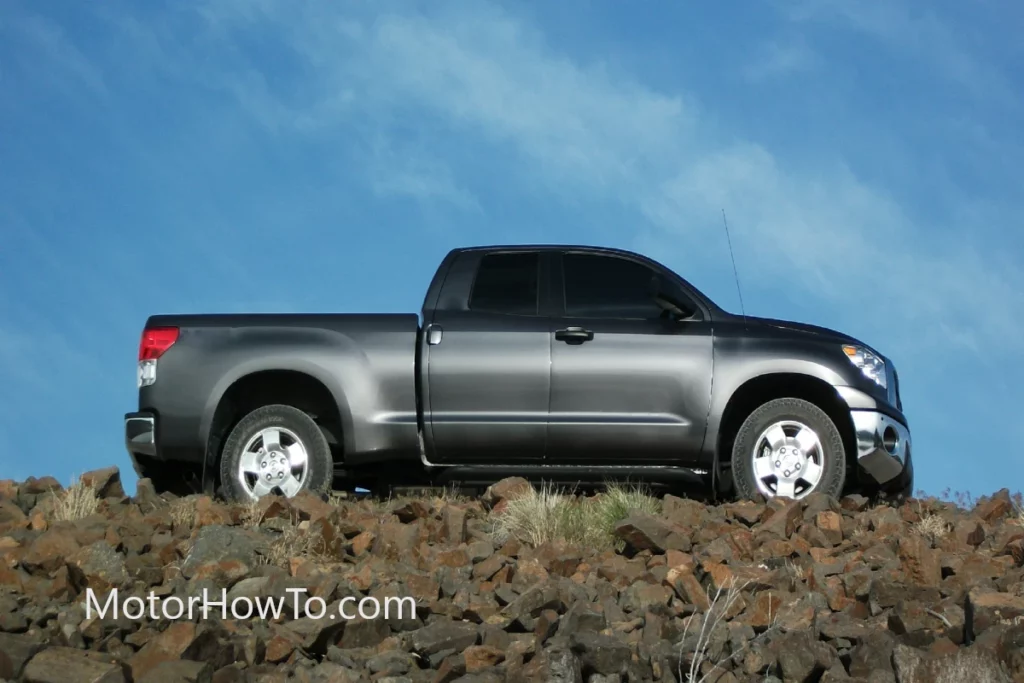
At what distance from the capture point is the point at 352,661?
5875 millimetres

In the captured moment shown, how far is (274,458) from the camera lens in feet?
31.2

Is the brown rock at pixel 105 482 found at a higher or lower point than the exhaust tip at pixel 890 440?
lower

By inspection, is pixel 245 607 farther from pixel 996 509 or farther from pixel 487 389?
pixel 996 509

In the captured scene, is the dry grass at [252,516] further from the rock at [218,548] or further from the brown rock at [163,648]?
the brown rock at [163,648]

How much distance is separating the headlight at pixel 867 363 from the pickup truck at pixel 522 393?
0.08 ft

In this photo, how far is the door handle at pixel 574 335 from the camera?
952cm

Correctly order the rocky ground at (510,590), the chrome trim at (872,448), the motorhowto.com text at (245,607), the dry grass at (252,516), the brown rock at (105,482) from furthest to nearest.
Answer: the chrome trim at (872,448), the brown rock at (105,482), the dry grass at (252,516), the motorhowto.com text at (245,607), the rocky ground at (510,590)

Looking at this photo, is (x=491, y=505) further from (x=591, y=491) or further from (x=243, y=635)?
(x=243, y=635)

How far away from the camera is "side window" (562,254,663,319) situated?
9.75m

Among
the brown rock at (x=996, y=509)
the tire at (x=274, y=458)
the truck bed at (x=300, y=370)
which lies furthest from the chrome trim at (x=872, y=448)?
the tire at (x=274, y=458)

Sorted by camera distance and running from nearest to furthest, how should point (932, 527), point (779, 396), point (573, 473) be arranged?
point (932, 527), point (573, 473), point (779, 396)

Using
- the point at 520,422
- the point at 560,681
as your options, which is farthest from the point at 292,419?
the point at 560,681

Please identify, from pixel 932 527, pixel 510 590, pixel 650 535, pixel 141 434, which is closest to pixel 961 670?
pixel 510 590

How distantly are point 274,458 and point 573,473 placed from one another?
2218 millimetres
